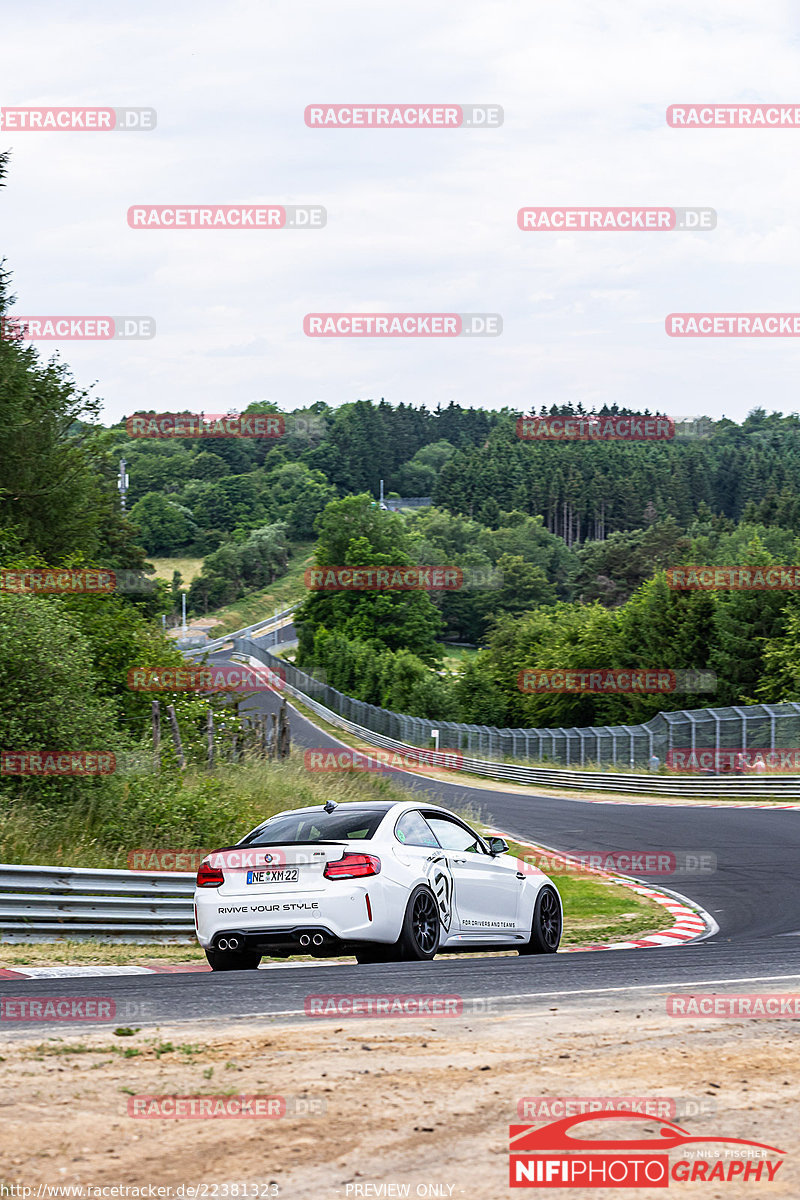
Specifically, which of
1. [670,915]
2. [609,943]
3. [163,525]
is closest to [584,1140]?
[609,943]

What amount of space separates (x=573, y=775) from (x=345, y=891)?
39467 mm

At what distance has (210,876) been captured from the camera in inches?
405

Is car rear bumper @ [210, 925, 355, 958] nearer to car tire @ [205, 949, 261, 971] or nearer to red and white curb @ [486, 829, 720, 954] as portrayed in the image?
car tire @ [205, 949, 261, 971]

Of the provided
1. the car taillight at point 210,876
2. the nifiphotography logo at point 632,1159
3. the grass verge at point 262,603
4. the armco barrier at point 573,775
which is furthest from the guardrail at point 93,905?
the grass verge at point 262,603

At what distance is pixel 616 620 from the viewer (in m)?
78.0

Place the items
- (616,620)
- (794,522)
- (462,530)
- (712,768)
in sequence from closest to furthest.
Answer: (712,768) < (616,620) < (794,522) < (462,530)

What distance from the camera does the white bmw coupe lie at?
385 inches

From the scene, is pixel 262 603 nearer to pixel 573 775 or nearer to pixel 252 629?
pixel 252 629

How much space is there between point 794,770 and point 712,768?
398 centimetres

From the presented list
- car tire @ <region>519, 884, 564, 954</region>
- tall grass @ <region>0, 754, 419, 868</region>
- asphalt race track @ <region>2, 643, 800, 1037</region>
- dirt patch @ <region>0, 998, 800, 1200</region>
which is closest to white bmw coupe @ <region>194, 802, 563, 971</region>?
asphalt race track @ <region>2, 643, 800, 1037</region>

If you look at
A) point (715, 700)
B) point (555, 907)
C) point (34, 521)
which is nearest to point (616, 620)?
point (715, 700)

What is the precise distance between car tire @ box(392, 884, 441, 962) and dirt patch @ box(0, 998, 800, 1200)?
2581 millimetres

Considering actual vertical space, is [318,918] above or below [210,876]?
below

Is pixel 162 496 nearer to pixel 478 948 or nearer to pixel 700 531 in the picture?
pixel 700 531
